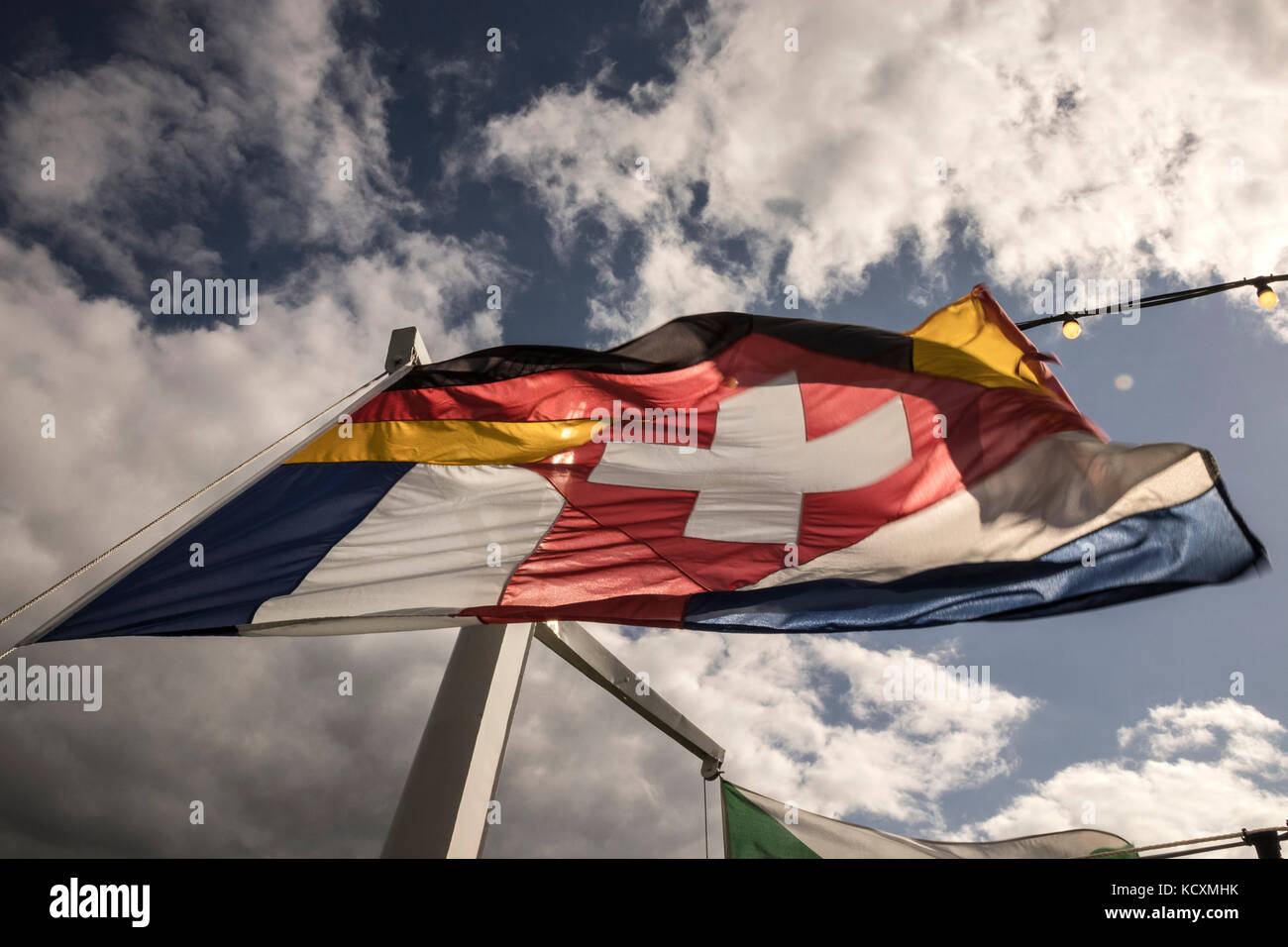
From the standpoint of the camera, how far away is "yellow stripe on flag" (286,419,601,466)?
4926 mm

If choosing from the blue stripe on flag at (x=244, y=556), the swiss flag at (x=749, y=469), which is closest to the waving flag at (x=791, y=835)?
the swiss flag at (x=749, y=469)

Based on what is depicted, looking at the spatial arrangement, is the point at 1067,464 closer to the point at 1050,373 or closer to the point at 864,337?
the point at 1050,373

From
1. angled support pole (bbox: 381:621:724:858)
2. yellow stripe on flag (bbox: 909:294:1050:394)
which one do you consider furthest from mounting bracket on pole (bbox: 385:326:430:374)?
yellow stripe on flag (bbox: 909:294:1050:394)

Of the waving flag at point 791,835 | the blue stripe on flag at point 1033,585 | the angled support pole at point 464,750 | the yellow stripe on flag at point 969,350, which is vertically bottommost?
the waving flag at point 791,835

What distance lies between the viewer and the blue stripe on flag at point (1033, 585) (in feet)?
11.1

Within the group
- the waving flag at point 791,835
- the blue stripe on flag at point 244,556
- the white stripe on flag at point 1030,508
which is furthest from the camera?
Answer: the waving flag at point 791,835

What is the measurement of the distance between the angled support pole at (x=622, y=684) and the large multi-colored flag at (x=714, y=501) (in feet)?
4.37

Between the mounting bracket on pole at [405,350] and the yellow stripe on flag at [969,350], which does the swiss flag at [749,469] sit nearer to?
the yellow stripe on flag at [969,350]

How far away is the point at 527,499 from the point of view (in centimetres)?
464

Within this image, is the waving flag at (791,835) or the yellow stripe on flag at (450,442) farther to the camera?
the waving flag at (791,835)

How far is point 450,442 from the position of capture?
504 cm

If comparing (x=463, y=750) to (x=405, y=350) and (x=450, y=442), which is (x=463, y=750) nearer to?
(x=450, y=442)
